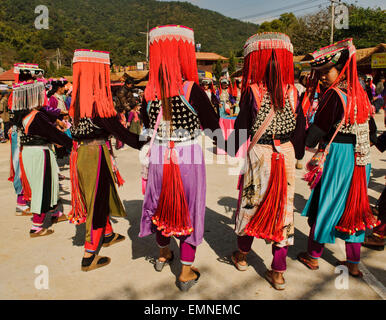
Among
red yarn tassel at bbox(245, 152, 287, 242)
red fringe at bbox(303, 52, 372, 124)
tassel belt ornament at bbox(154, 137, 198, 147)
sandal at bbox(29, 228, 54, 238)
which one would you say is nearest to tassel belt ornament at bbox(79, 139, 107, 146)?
tassel belt ornament at bbox(154, 137, 198, 147)

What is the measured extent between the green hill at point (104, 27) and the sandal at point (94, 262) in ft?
243

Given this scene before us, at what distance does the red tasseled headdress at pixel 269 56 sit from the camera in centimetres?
252

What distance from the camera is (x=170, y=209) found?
2.61 meters

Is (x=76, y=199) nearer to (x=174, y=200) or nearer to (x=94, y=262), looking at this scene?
(x=94, y=262)

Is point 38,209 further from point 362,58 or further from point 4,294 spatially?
point 362,58

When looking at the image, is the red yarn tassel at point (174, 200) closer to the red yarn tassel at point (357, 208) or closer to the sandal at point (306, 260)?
the sandal at point (306, 260)

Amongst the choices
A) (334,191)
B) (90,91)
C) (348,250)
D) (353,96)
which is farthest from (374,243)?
(90,91)

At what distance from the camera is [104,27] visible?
10675 centimetres

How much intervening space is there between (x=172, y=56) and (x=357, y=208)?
2.23 metres

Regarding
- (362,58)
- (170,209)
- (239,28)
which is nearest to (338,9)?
(362,58)

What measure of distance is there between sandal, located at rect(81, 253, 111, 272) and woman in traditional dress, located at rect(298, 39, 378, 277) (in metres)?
2.21

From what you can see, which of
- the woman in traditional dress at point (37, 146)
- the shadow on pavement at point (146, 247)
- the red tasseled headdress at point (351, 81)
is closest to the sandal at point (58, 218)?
the woman in traditional dress at point (37, 146)

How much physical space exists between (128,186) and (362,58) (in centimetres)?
2010

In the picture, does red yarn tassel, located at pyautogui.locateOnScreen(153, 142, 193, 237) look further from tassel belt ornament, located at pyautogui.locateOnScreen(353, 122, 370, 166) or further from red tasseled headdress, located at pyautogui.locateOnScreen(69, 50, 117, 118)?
tassel belt ornament, located at pyautogui.locateOnScreen(353, 122, 370, 166)
